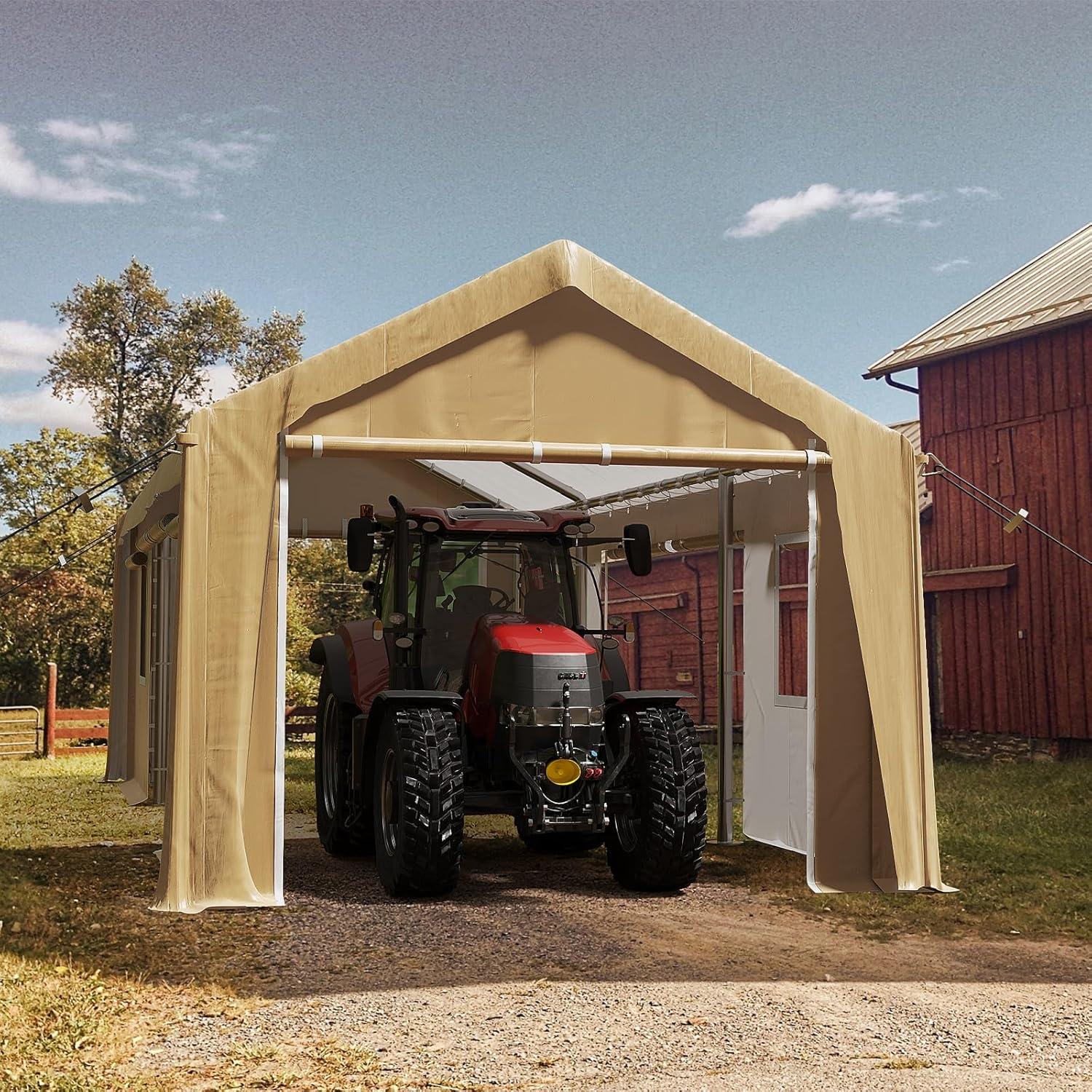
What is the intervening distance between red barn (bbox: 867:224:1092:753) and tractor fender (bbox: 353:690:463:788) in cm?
1062

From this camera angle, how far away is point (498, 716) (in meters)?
8.41

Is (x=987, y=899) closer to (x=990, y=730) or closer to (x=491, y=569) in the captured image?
(x=491, y=569)

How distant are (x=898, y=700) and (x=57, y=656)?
77.5 ft

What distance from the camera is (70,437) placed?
31.3 metres

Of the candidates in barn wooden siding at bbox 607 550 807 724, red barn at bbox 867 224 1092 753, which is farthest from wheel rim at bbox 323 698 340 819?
barn wooden siding at bbox 607 550 807 724

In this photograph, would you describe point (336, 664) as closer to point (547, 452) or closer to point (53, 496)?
point (547, 452)

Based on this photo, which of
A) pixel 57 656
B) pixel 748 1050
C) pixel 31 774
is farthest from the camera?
pixel 57 656

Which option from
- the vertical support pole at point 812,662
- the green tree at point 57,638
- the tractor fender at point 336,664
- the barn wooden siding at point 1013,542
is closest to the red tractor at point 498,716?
the tractor fender at point 336,664

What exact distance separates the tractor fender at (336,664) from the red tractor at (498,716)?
188 millimetres

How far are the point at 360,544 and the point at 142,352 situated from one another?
29625 mm

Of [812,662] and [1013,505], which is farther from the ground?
[1013,505]

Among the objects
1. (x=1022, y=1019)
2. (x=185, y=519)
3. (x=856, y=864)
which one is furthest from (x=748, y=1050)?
(x=185, y=519)

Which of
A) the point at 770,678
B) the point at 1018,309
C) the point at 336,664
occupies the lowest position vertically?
the point at 770,678

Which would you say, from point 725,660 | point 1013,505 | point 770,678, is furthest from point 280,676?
point 1013,505
